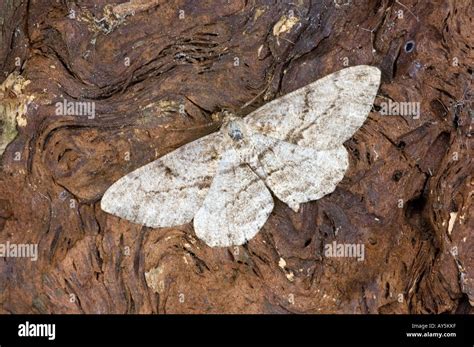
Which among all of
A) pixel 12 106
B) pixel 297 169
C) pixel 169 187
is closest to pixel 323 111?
pixel 297 169

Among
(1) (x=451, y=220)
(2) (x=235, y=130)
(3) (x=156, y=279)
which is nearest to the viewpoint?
(1) (x=451, y=220)

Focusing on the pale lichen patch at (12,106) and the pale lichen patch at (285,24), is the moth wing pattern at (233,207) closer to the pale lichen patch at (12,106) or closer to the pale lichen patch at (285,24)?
the pale lichen patch at (285,24)

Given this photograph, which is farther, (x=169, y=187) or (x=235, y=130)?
(x=169, y=187)

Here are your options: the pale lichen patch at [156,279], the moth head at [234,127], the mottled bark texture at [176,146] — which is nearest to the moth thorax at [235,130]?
the moth head at [234,127]

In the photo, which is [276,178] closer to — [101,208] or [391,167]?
[391,167]

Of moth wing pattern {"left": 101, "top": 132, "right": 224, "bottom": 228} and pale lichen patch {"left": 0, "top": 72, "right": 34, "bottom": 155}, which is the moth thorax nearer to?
moth wing pattern {"left": 101, "top": 132, "right": 224, "bottom": 228}

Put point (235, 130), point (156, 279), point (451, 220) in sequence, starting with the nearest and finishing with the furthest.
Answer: point (451, 220) < point (235, 130) < point (156, 279)

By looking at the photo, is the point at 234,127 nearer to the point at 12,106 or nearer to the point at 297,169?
the point at 297,169
